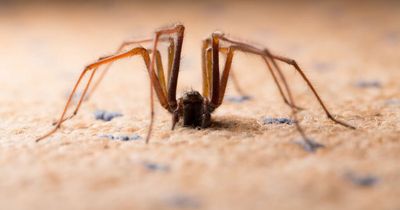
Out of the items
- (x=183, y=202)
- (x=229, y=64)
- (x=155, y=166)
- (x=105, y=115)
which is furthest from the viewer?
(x=105, y=115)

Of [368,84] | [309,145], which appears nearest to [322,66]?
[368,84]

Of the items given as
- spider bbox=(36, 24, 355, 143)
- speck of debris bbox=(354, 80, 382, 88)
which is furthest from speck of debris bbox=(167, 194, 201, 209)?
speck of debris bbox=(354, 80, 382, 88)

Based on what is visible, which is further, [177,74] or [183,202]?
[177,74]

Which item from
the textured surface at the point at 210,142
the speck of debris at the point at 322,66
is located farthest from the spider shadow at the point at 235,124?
the speck of debris at the point at 322,66

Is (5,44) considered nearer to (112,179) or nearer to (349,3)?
(112,179)

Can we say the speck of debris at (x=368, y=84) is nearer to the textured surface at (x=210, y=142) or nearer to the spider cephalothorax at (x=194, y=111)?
the textured surface at (x=210, y=142)

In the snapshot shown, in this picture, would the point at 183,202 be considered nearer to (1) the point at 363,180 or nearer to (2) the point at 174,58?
(1) the point at 363,180
